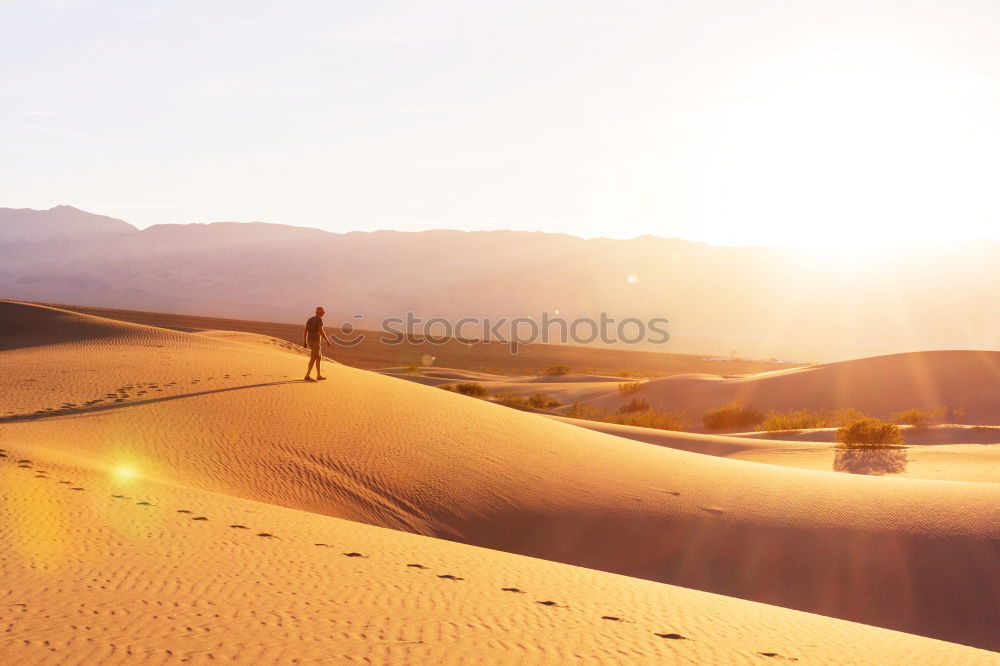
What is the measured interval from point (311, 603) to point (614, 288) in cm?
13909

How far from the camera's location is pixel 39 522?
23.6 feet

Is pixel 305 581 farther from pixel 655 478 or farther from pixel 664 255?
pixel 664 255

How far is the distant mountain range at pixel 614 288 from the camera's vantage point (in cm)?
11956

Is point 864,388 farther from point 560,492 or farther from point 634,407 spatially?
point 560,492

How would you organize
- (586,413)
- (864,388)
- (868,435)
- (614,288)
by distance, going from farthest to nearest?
(614,288)
(864,388)
(586,413)
(868,435)

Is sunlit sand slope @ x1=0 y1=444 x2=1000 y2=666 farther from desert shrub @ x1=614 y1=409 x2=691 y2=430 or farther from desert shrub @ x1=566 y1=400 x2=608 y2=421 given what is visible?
desert shrub @ x1=566 y1=400 x2=608 y2=421

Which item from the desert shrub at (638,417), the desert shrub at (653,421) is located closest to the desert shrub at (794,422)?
the desert shrub at (653,421)

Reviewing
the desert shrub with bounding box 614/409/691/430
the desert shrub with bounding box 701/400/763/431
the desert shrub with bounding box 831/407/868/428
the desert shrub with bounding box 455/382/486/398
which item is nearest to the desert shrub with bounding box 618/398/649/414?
the desert shrub with bounding box 614/409/691/430

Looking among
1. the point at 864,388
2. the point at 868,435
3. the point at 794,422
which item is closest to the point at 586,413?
the point at 794,422

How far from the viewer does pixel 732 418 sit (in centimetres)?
3138

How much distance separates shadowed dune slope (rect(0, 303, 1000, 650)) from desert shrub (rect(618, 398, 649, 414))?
17.7 metres

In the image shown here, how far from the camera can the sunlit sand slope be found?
504 cm

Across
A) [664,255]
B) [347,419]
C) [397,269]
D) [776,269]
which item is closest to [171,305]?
[397,269]

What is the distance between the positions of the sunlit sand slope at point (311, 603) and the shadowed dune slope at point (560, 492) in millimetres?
2099
